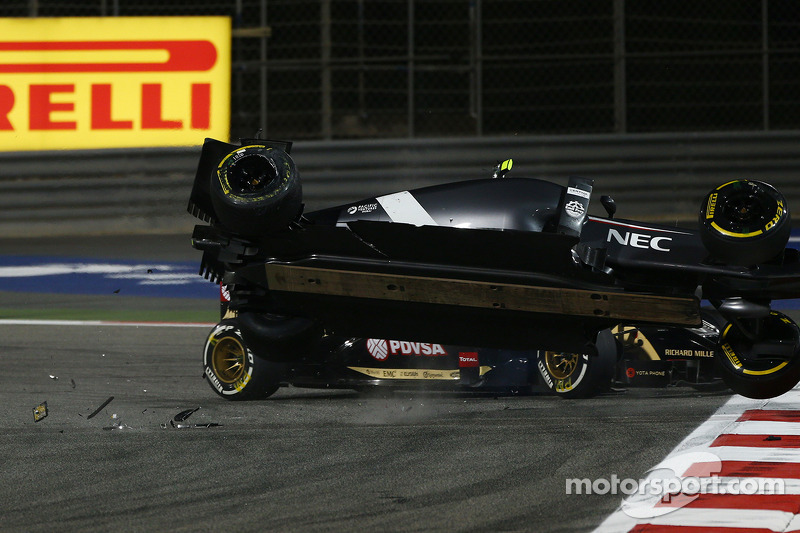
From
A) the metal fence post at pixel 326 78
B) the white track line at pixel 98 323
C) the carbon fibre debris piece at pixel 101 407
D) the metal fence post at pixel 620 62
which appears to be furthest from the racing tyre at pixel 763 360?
the metal fence post at pixel 326 78

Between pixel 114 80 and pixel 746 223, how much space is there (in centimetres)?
986

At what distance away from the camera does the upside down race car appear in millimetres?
5578

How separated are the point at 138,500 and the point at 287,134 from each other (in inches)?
429

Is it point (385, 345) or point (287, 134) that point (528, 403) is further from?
point (287, 134)

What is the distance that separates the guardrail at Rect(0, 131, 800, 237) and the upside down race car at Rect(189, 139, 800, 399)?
7.61m

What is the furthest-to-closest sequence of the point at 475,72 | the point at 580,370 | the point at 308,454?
the point at 475,72
the point at 580,370
the point at 308,454

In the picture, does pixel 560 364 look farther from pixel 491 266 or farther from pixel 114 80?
pixel 114 80

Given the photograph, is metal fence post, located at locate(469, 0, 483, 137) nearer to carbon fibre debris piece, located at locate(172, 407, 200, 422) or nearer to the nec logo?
carbon fibre debris piece, located at locate(172, 407, 200, 422)

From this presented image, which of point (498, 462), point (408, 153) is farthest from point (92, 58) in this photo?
point (498, 462)

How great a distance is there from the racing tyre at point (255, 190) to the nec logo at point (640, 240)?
1438 millimetres

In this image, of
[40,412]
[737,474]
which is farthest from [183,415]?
[737,474]

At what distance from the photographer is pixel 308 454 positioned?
5.77 m

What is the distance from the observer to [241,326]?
6.02 metres

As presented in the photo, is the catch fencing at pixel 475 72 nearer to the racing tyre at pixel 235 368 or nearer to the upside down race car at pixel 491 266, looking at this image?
the racing tyre at pixel 235 368
